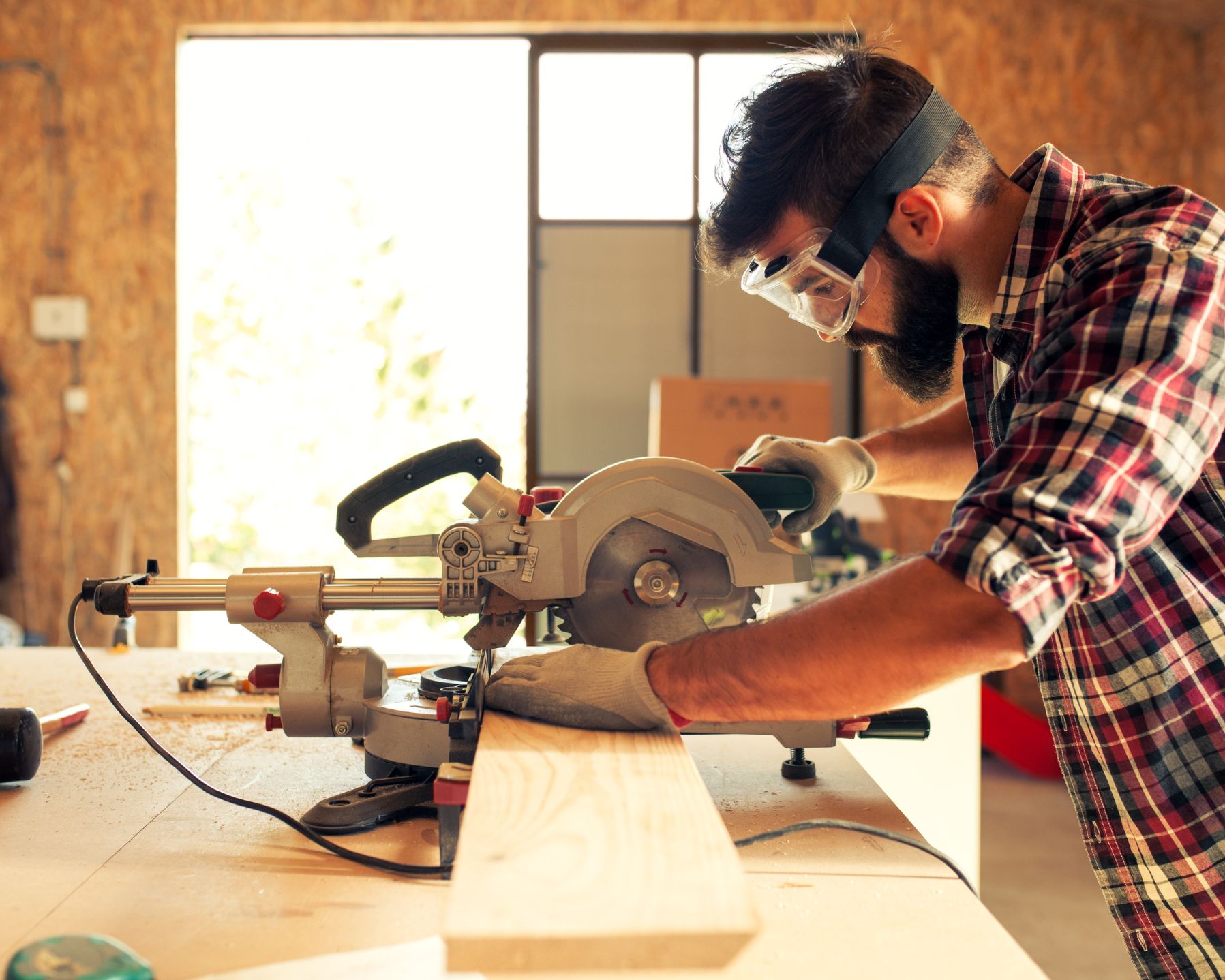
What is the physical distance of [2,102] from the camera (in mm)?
4219

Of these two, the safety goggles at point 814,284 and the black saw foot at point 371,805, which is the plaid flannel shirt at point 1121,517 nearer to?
the safety goggles at point 814,284

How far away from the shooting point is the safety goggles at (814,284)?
3.80 feet


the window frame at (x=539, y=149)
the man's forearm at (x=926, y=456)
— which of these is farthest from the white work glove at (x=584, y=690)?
the window frame at (x=539, y=149)

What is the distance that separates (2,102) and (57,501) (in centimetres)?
172

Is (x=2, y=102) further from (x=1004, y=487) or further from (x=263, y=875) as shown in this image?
(x=1004, y=487)

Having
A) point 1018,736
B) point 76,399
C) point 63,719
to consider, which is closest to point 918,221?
point 63,719

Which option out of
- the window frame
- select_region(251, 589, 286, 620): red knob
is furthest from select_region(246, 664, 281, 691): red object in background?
the window frame

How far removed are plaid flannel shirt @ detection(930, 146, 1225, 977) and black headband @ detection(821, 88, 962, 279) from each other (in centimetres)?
12

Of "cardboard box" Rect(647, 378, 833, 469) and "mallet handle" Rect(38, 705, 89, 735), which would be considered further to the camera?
"cardboard box" Rect(647, 378, 833, 469)

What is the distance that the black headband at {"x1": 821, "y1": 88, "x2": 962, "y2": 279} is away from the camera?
43.9 inches

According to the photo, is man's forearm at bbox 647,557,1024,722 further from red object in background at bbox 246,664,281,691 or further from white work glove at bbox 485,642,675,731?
red object in background at bbox 246,664,281,691

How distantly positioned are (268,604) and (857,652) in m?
0.63

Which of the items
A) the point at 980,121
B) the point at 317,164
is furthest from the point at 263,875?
the point at 317,164

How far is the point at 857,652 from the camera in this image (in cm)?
85
